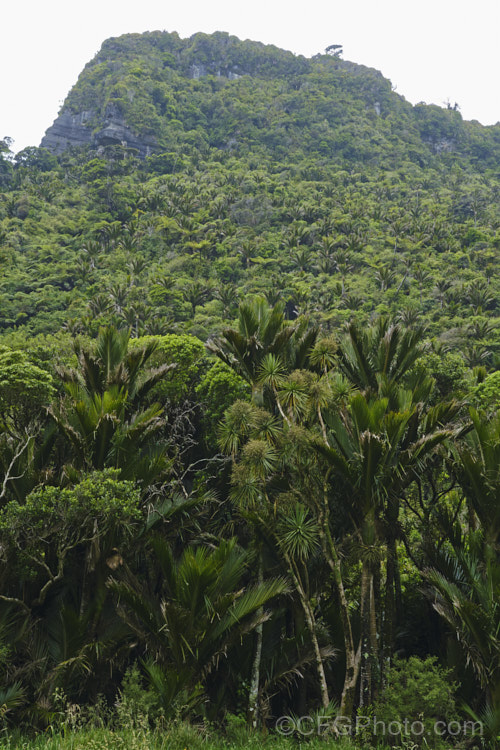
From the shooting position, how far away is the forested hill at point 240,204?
41656 millimetres

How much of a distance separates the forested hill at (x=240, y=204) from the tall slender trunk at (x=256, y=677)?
17643 millimetres

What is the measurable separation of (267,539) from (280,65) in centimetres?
15796

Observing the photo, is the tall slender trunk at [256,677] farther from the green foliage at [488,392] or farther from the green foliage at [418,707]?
the green foliage at [488,392]

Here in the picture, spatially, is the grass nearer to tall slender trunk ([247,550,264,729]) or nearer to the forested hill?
tall slender trunk ([247,550,264,729])

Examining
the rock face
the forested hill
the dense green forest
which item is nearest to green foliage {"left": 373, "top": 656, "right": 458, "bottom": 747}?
the dense green forest

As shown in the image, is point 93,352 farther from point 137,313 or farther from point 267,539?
point 137,313

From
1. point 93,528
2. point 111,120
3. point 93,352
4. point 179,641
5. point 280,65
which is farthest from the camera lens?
point 280,65

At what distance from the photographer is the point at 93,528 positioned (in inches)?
338

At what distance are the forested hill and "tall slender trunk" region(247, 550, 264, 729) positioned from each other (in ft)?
57.9

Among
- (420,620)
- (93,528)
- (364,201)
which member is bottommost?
(420,620)

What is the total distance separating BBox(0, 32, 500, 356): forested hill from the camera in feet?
137

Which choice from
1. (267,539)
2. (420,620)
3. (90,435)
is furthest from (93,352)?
(420,620)

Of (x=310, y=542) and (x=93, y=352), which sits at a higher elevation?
(x=93, y=352)

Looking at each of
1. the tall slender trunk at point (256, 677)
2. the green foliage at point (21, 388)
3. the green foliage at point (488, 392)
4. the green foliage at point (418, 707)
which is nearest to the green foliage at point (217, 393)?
the green foliage at point (21, 388)
